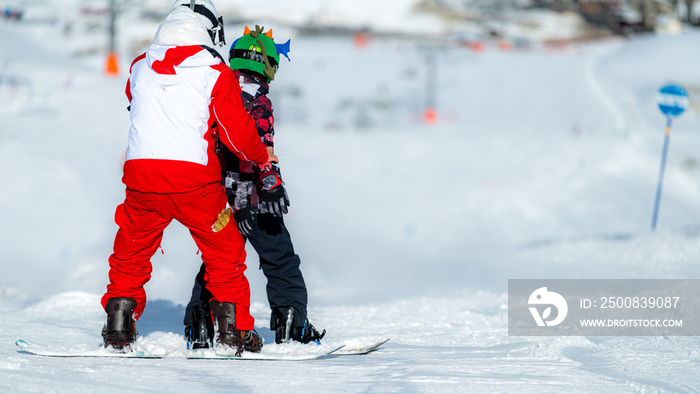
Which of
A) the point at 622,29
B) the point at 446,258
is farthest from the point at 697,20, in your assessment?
the point at 446,258

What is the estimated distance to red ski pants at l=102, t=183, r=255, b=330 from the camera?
3.29 m

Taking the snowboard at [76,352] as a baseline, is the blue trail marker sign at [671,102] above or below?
above

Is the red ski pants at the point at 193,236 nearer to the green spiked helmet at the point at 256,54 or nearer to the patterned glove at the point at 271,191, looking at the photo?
the patterned glove at the point at 271,191

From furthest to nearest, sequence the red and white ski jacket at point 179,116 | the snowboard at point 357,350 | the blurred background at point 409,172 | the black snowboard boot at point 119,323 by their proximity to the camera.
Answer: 1. the blurred background at point 409,172
2. the snowboard at point 357,350
3. the black snowboard boot at point 119,323
4. the red and white ski jacket at point 179,116

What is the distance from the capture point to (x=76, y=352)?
3426mm

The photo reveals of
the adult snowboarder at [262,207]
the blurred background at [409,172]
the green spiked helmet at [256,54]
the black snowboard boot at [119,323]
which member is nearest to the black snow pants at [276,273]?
the adult snowboarder at [262,207]

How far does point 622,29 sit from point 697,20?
9329 mm

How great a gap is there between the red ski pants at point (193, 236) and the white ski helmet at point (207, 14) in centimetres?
83

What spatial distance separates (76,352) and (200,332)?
0.63 meters

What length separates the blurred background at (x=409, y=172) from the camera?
8.80 m

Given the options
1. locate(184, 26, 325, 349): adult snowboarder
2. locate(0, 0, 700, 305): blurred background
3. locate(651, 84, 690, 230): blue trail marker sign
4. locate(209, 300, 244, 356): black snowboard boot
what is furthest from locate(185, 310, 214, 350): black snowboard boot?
locate(651, 84, 690, 230): blue trail marker sign

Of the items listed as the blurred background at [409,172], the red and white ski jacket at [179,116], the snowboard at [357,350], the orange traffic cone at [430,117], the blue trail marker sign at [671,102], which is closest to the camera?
the red and white ski jacket at [179,116]

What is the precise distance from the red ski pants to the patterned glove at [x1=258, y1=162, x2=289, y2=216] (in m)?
0.22

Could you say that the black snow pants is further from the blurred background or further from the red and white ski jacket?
the blurred background
